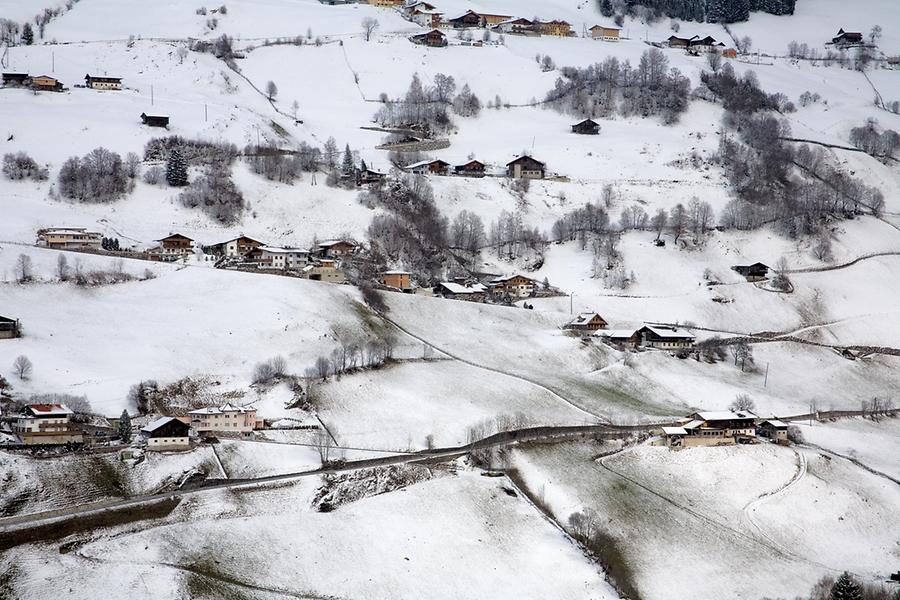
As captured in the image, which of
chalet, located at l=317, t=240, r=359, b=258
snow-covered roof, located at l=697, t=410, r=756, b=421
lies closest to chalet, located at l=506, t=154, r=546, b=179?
chalet, located at l=317, t=240, r=359, b=258

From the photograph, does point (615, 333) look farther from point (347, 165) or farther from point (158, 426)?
point (158, 426)

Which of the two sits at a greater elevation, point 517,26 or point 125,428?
point 517,26

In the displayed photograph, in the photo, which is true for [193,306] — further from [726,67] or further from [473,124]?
A: [726,67]

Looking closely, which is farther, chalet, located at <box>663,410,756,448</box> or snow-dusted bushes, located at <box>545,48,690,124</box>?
snow-dusted bushes, located at <box>545,48,690,124</box>

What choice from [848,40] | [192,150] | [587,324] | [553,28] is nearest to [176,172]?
[192,150]

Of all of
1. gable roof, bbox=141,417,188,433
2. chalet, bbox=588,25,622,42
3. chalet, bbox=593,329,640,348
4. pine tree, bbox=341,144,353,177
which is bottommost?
chalet, bbox=593,329,640,348

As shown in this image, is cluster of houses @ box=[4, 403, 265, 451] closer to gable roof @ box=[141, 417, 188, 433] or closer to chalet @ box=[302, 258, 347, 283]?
gable roof @ box=[141, 417, 188, 433]

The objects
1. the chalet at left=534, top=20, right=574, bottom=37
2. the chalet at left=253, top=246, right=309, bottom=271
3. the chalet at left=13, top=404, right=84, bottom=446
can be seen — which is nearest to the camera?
the chalet at left=13, top=404, right=84, bottom=446
